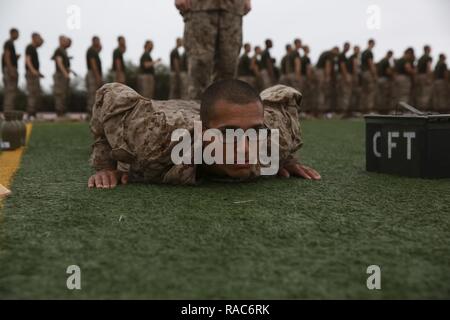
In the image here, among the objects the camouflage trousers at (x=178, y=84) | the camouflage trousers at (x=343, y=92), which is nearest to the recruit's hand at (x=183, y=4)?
the camouflage trousers at (x=178, y=84)

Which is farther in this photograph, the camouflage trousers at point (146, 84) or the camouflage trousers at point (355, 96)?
the camouflage trousers at point (355, 96)

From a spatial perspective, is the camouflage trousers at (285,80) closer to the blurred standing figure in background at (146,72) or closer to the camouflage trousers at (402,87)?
the camouflage trousers at (402,87)

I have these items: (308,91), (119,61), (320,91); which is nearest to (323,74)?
(320,91)

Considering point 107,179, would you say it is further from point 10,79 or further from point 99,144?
point 10,79

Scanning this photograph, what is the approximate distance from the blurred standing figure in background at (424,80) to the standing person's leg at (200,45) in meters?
8.82

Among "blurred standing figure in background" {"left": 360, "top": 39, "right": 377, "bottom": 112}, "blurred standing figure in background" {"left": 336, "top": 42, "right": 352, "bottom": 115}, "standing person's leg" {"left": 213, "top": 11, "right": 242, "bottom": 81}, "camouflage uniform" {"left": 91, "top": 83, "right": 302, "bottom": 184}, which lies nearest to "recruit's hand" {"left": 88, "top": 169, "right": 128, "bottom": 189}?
"camouflage uniform" {"left": 91, "top": 83, "right": 302, "bottom": 184}

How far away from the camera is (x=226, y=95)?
75.2 inches

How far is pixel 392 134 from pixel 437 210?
0.87 meters

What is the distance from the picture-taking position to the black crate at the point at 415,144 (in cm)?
234

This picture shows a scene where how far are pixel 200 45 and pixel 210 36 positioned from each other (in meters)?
0.09

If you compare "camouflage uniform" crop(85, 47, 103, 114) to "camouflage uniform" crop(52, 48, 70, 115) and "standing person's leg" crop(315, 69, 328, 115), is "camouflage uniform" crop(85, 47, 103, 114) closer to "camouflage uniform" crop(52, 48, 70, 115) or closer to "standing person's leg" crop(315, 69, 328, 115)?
"camouflage uniform" crop(52, 48, 70, 115)

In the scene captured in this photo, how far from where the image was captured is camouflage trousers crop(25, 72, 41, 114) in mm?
8805

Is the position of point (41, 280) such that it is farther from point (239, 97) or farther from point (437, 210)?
point (437, 210)

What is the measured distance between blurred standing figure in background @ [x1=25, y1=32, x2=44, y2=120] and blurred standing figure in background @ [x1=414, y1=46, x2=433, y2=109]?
790cm
